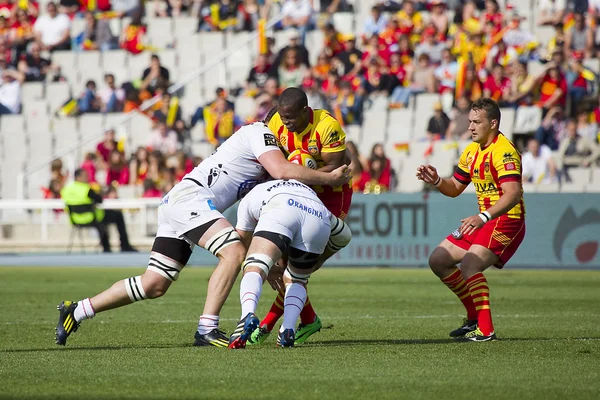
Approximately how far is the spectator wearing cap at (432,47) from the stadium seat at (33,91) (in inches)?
412

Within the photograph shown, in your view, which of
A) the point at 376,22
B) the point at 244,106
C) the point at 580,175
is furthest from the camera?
the point at 376,22

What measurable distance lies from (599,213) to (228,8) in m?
13.2

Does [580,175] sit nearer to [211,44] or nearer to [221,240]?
[211,44]

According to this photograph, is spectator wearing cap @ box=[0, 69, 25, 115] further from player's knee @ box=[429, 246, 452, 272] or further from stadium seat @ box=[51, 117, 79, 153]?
player's knee @ box=[429, 246, 452, 272]

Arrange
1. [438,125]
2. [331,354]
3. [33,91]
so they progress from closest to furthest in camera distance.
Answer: [331,354]
[438,125]
[33,91]

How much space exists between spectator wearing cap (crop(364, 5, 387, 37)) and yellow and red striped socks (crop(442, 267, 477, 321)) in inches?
643

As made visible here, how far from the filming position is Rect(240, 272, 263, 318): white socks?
7.98m

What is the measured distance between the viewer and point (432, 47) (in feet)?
79.9

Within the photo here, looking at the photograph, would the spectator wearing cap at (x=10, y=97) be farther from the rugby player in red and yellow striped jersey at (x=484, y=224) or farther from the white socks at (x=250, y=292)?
the white socks at (x=250, y=292)

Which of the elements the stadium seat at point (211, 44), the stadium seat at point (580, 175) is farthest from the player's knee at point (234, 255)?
the stadium seat at point (211, 44)

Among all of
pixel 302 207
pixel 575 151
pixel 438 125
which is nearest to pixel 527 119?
pixel 575 151

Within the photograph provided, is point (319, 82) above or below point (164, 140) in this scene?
above

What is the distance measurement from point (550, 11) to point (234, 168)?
18.1 metres

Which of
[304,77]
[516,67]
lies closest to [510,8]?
[516,67]
